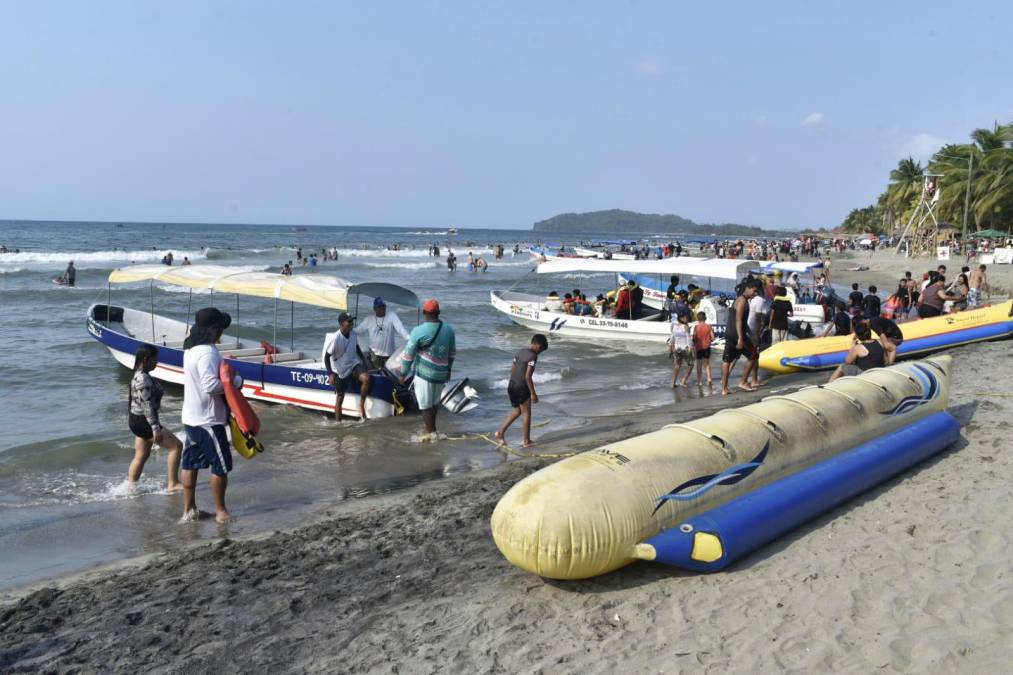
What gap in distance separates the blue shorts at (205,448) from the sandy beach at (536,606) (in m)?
0.68

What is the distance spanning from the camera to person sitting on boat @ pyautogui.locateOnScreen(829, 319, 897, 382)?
9.10 meters

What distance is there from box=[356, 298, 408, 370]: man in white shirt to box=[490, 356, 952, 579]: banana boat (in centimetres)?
691

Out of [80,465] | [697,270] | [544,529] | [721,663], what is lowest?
[80,465]

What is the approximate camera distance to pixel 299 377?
1210 cm

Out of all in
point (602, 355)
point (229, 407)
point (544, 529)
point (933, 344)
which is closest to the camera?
point (544, 529)

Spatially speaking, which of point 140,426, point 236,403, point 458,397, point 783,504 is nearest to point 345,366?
point 458,397

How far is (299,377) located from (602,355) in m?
8.61

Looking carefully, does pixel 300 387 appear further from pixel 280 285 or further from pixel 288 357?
pixel 280 285

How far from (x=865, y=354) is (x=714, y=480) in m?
4.71

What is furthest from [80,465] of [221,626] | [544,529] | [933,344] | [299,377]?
[933,344]

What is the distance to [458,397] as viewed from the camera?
39.7ft

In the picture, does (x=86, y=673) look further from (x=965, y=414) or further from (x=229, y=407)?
(x=965, y=414)

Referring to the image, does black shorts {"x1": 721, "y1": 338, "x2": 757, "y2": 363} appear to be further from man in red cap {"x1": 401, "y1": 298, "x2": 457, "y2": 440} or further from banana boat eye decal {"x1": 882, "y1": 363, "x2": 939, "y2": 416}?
man in red cap {"x1": 401, "y1": 298, "x2": 457, "y2": 440}

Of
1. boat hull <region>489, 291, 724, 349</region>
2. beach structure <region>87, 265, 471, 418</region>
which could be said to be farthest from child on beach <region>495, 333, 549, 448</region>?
boat hull <region>489, 291, 724, 349</region>
